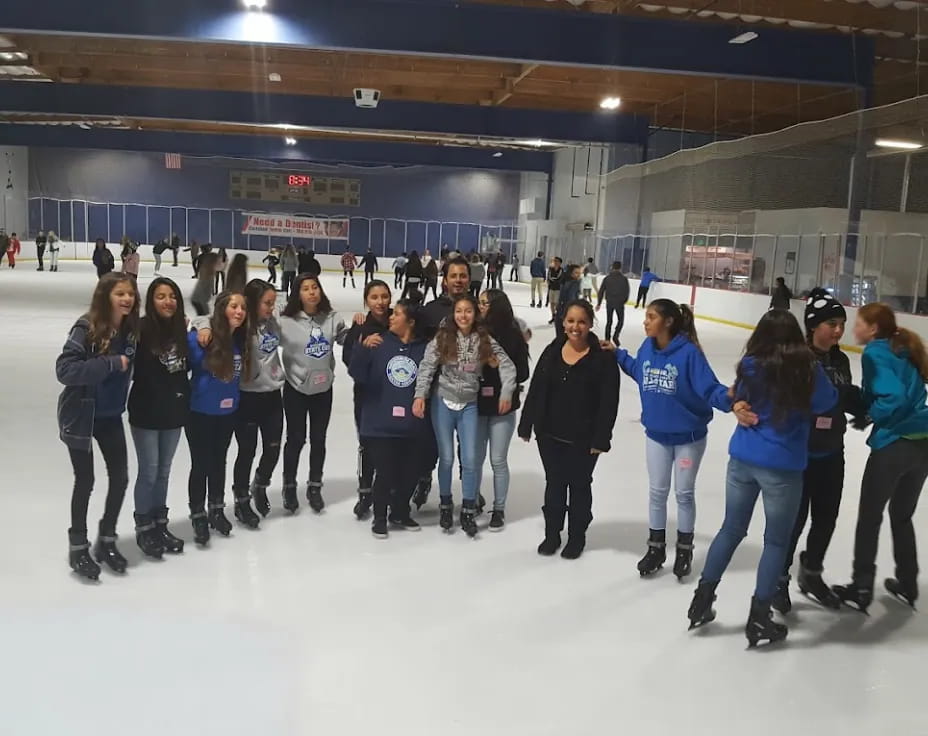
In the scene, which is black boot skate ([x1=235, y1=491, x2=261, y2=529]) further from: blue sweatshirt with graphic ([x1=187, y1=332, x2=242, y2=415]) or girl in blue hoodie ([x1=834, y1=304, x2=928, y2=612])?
girl in blue hoodie ([x1=834, y1=304, x2=928, y2=612])

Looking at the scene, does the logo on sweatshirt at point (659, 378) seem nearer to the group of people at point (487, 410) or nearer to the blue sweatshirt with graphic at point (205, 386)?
the group of people at point (487, 410)

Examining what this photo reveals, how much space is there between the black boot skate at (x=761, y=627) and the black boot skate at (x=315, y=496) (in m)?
2.37

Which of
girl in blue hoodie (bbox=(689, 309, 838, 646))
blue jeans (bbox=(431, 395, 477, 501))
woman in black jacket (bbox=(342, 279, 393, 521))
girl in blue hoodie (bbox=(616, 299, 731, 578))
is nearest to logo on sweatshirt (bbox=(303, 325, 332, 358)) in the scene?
woman in black jacket (bbox=(342, 279, 393, 521))

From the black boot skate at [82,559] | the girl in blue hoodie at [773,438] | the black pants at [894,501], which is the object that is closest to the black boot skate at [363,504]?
the black boot skate at [82,559]

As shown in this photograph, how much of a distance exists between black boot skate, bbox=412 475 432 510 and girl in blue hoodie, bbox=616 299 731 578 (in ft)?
4.51

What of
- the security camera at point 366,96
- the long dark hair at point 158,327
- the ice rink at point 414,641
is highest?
the security camera at point 366,96

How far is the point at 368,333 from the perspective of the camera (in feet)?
15.0

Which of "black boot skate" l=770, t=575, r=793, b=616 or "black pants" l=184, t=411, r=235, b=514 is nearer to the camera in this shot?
"black boot skate" l=770, t=575, r=793, b=616

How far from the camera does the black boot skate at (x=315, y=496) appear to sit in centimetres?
480

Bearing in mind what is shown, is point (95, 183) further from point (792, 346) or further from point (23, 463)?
point (792, 346)

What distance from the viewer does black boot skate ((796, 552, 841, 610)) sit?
3834 mm

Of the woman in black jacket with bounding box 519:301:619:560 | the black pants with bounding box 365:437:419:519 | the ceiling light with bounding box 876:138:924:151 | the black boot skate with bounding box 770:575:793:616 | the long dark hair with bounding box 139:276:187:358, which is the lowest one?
the black boot skate with bounding box 770:575:793:616

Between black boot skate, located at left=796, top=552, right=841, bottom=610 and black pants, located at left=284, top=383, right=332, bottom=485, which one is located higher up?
black pants, located at left=284, top=383, right=332, bottom=485

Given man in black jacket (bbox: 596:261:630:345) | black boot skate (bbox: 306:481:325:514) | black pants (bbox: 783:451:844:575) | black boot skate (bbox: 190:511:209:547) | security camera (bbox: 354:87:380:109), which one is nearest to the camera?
black pants (bbox: 783:451:844:575)
